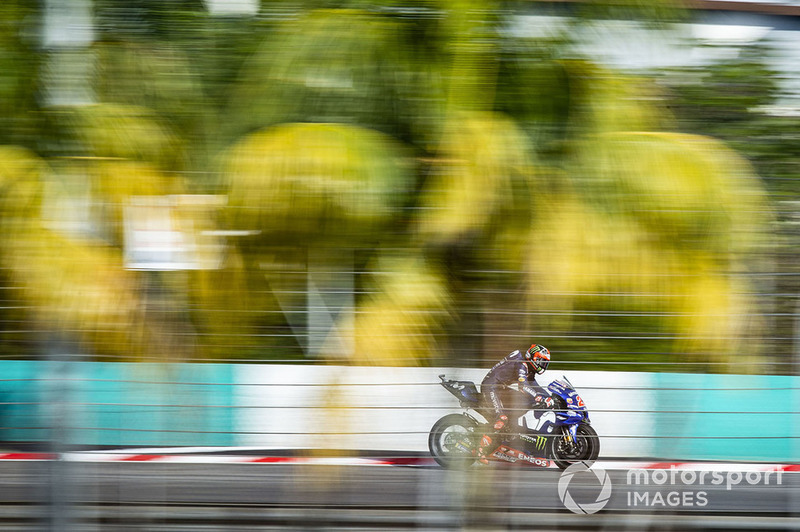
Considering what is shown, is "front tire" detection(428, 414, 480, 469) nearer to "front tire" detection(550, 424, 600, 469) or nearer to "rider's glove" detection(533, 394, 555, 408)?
"front tire" detection(550, 424, 600, 469)

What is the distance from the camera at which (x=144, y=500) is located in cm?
303

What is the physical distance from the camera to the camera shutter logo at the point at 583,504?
3.05m

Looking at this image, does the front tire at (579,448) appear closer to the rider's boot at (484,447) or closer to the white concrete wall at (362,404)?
the white concrete wall at (362,404)

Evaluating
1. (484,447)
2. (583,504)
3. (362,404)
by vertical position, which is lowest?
(583,504)

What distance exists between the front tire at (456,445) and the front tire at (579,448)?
44cm

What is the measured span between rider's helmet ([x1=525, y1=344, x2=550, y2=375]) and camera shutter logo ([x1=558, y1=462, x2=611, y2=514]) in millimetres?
558

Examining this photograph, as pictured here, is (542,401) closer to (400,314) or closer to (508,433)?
(508,433)

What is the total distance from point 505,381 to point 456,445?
29cm

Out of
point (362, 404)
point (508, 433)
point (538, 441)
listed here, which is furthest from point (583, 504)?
point (362, 404)

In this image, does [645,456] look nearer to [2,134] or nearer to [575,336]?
[575,336]

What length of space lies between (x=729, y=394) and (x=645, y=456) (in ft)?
1.23

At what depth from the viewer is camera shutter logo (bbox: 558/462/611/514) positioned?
3053 millimetres

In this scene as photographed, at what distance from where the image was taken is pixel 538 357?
2676 millimetres

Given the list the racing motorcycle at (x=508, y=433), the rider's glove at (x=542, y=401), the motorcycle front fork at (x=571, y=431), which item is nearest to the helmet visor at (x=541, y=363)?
the racing motorcycle at (x=508, y=433)
